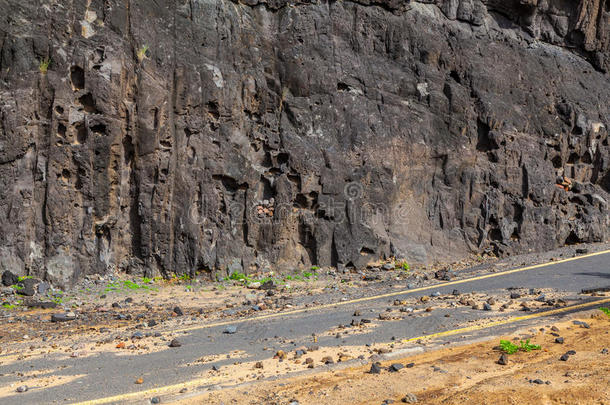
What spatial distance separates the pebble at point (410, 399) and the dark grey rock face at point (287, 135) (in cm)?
894

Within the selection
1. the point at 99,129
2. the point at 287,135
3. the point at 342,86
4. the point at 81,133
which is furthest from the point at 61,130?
the point at 342,86

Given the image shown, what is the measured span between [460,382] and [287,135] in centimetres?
1032

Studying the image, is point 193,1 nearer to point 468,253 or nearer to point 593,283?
point 468,253

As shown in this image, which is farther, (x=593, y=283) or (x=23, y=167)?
(x=23, y=167)

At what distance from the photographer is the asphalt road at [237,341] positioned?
5316mm

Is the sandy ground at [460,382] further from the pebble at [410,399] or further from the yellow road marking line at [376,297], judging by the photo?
the yellow road marking line at [376,297]

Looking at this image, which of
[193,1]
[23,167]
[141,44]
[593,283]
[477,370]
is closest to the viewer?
[477,370]

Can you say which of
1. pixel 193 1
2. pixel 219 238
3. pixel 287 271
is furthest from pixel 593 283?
pixel 193 1

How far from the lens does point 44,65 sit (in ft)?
39.0

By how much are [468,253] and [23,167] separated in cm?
1222

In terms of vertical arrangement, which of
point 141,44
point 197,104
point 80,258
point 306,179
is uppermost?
point 141,44

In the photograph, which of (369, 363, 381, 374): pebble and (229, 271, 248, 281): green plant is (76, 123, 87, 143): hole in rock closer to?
(229, 271, 248, 281): green plant

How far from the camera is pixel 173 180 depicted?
43.0 ft

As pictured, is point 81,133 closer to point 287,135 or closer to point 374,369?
point 287,135
